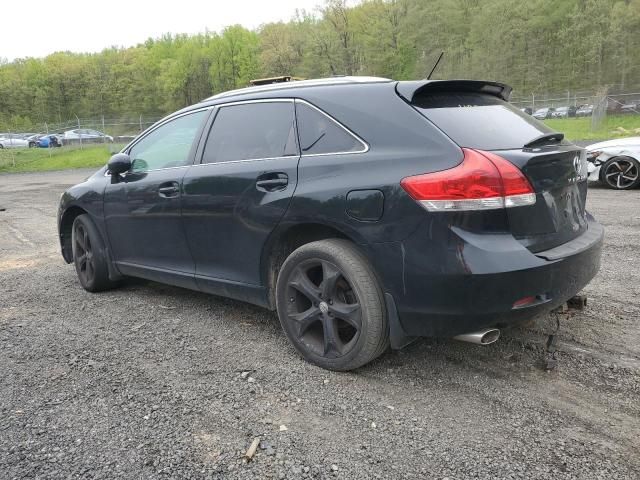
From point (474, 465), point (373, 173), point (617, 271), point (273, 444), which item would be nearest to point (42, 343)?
point (273, 444)

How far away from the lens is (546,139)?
3.16 metres

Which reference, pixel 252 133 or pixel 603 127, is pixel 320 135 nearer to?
pixel 252 133

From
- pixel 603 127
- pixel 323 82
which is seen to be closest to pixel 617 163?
pixel 323 82

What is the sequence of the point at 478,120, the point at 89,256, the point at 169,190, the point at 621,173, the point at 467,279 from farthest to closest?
1. the point at 621,173
2. the point at 89,256
3. the point at 169,190
4. the point at 478,120
5. the point at 467,279

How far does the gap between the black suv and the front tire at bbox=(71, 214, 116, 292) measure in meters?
1.14

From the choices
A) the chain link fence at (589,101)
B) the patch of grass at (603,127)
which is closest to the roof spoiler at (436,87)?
the patch of grass at (603,127)

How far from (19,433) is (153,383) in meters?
0.72

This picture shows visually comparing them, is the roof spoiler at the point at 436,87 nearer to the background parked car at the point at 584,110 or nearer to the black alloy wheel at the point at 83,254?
the black alloy wheel at the point at 83,254

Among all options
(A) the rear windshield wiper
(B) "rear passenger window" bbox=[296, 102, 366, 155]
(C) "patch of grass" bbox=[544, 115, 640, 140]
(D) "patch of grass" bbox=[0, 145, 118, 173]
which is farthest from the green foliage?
(B) "rear passenger window" bbox=[296, 102, 366, 155]

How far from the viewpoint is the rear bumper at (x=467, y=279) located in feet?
8.63

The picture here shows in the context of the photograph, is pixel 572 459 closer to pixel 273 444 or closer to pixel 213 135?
pixel 273 444

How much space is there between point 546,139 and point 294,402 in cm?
206

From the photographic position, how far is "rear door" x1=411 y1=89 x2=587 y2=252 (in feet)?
9.11

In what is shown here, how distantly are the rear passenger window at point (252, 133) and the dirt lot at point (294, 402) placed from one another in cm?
127
